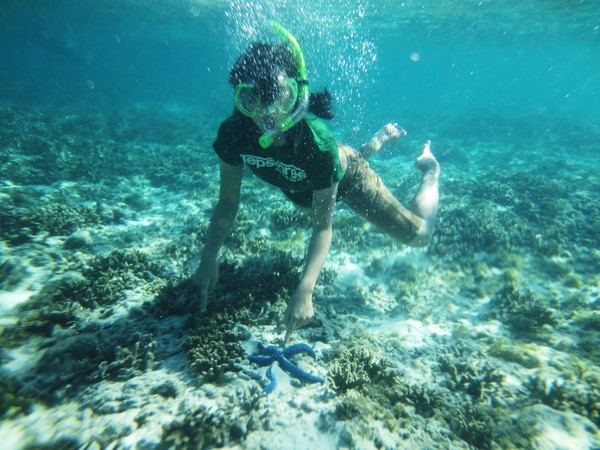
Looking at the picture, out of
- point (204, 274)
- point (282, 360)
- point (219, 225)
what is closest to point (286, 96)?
point (219, 225)

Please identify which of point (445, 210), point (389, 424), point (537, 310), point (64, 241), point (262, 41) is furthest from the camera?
point (445, 210)

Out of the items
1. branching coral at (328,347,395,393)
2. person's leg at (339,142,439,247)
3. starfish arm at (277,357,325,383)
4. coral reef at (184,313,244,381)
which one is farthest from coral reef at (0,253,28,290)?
person's leg at (339,142,439,247)

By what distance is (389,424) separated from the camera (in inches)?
116

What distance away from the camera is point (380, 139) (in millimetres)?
6496

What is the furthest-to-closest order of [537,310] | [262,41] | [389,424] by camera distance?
[537,310]
[389,424]
[262,41]

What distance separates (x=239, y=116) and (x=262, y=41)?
2.61ft

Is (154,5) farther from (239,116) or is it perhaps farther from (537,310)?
(537,310)

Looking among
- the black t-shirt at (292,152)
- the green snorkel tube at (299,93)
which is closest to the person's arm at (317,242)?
the black t-shirt at (292,152)

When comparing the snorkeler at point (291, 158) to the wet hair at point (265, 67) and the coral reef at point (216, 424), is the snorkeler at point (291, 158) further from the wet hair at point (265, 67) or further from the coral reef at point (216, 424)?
the coral reef at point (216, 424)

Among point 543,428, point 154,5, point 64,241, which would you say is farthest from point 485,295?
point 154,5

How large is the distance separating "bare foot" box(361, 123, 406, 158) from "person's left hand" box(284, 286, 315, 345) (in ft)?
13.4

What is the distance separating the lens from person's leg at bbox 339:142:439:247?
4359 millimetres

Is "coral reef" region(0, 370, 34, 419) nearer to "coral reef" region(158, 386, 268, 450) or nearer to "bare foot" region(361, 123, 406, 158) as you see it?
"coral reef" region(158, 386, 268, 450)

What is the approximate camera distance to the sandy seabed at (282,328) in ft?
9.41
